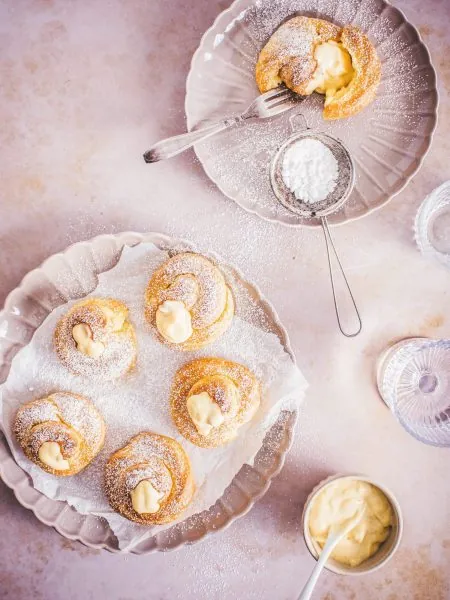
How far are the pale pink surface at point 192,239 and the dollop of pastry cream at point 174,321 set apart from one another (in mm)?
285

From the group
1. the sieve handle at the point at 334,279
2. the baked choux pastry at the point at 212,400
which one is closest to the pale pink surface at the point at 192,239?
the sieve handle at the point at 334,279

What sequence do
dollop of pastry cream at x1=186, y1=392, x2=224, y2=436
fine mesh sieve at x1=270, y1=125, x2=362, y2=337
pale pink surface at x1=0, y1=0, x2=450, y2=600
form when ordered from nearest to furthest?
dollop of pastry cream at x1=186, y1=392, x2=224, y2=436 → fine mesh sieve at x1=270, y1=125, x2=362, y2=337 → pale pink surface at x1=0, y1=0, x2=450, y2=600

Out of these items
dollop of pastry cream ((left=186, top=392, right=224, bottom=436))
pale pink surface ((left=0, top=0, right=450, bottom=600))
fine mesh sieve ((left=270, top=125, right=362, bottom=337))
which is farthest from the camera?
pale pink surface ((left=0, top=0, right=450, bottom=600))

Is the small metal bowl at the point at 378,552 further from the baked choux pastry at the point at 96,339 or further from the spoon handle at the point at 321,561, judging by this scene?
the baked choux pastry at the point at 96,339

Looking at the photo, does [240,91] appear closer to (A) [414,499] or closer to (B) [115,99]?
(B) [115,99]

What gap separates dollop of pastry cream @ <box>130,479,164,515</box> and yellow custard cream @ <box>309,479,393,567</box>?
45cm

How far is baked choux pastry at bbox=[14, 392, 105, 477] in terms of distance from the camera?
1652mm

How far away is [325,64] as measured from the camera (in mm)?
1699

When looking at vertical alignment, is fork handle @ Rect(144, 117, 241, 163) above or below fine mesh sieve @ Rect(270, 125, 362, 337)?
above

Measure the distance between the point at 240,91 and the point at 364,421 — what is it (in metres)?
1.09

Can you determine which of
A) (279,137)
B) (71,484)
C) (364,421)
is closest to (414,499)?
(364,421)

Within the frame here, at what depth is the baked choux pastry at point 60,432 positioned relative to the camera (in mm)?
1652

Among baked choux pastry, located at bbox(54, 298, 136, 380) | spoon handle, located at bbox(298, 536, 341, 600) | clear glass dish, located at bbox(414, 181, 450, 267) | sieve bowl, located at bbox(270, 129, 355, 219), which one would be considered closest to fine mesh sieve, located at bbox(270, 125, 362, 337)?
sieve bowl, located at bbox(270, 129, 355, 219)

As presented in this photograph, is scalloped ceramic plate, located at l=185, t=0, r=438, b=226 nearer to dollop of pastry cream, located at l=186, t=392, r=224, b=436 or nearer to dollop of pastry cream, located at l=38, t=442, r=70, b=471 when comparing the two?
dollop of pastry cream, located at l=186, t=392, r=224, b=436
